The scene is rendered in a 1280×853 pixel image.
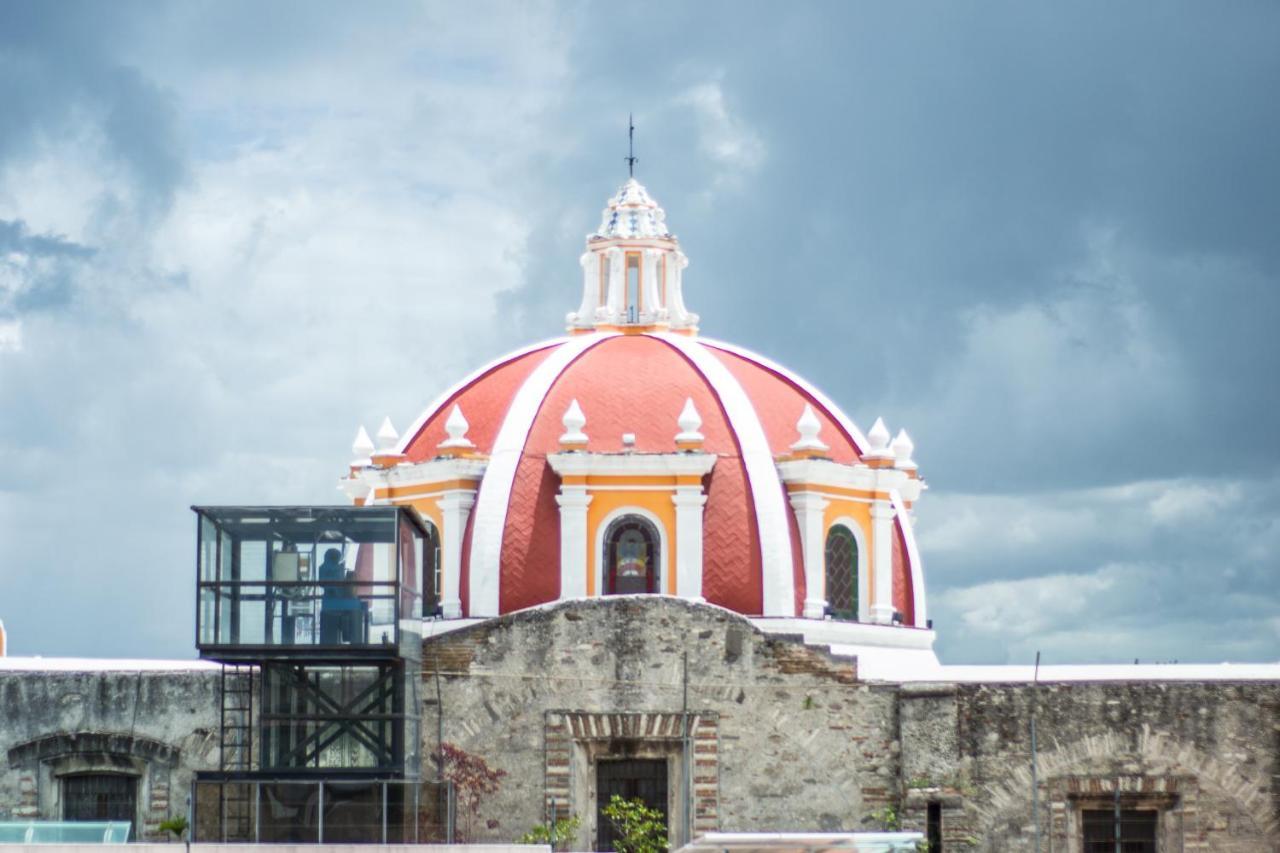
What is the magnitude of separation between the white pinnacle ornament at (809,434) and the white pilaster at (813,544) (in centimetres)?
Answer: 66

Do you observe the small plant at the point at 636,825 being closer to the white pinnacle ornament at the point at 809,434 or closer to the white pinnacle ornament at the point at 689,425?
the white pinnacle ornament at the point at 689,425

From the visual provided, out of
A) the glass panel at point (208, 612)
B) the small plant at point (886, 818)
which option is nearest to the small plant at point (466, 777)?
the glass panel at point (208, 612)

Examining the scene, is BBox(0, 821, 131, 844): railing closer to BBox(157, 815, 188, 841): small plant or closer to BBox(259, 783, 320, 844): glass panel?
BBox(259, 783, 320, 844): glass panel

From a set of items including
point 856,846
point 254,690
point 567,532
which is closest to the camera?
point 856,846

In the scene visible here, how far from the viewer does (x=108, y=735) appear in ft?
117

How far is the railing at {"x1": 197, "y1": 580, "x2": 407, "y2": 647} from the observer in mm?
33594

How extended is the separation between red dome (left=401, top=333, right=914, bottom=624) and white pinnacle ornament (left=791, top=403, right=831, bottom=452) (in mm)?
356

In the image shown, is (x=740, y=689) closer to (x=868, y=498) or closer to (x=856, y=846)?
(x=856, y=846)

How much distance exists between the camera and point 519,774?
3500cm

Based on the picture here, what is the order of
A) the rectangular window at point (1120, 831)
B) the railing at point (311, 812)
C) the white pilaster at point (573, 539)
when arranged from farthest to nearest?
the white pilaster at point (573, 539) → the rectangular window at point (1120, 831) → the railing at point (311, 812)

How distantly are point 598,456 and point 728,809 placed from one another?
26.4 feet

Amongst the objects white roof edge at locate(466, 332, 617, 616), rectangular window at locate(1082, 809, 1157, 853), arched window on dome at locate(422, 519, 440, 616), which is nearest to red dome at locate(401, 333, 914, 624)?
white roof edge at locate(466, 332, 617, 616)

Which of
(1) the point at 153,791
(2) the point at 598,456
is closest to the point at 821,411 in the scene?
(2) the point at 598,456

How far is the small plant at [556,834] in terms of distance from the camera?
113 ft
